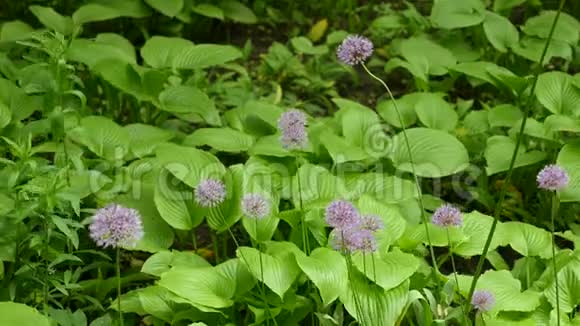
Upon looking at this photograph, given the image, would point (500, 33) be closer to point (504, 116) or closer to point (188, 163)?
point (504, 116)

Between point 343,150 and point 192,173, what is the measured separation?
1.68ft

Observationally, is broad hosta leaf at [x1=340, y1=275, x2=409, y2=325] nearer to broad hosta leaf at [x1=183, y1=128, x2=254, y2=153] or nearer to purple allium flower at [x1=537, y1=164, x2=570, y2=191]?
purple allium flower at [x1=537, y1=164, x2=570, y2=191]

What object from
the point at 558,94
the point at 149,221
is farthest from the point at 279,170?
the point at 558,94

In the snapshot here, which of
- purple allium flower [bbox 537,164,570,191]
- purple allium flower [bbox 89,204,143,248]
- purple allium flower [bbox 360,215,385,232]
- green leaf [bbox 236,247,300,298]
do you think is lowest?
green leaf [bbox 236,247,300,298]

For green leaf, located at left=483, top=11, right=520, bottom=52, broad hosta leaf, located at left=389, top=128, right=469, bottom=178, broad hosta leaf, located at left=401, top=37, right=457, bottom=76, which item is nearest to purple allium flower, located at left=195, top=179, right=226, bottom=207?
broad hosta leaf, located at left=389, top=128, right=469, bottom=178

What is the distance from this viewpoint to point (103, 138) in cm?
282

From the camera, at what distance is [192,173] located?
8.59 ft

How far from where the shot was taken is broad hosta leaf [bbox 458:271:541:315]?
2.25 meters

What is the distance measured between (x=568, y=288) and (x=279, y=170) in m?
0.95

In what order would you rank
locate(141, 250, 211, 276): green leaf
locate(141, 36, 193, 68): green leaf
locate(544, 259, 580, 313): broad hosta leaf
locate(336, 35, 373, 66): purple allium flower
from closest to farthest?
locate(336, 35, 373, 66): purple allium flower, locate(544, 259, 580, 313): broad hosta leaf, locate(141, 250, 211, 276): green leaf, locate(141, 36, 193, 68): green leaf

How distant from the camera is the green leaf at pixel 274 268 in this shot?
2.20 meters

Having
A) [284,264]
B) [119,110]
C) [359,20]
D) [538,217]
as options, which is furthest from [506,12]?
[284,264]

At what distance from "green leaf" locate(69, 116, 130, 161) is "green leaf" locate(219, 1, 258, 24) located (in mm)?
1345

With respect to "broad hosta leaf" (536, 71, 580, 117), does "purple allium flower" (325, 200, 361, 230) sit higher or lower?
higher
